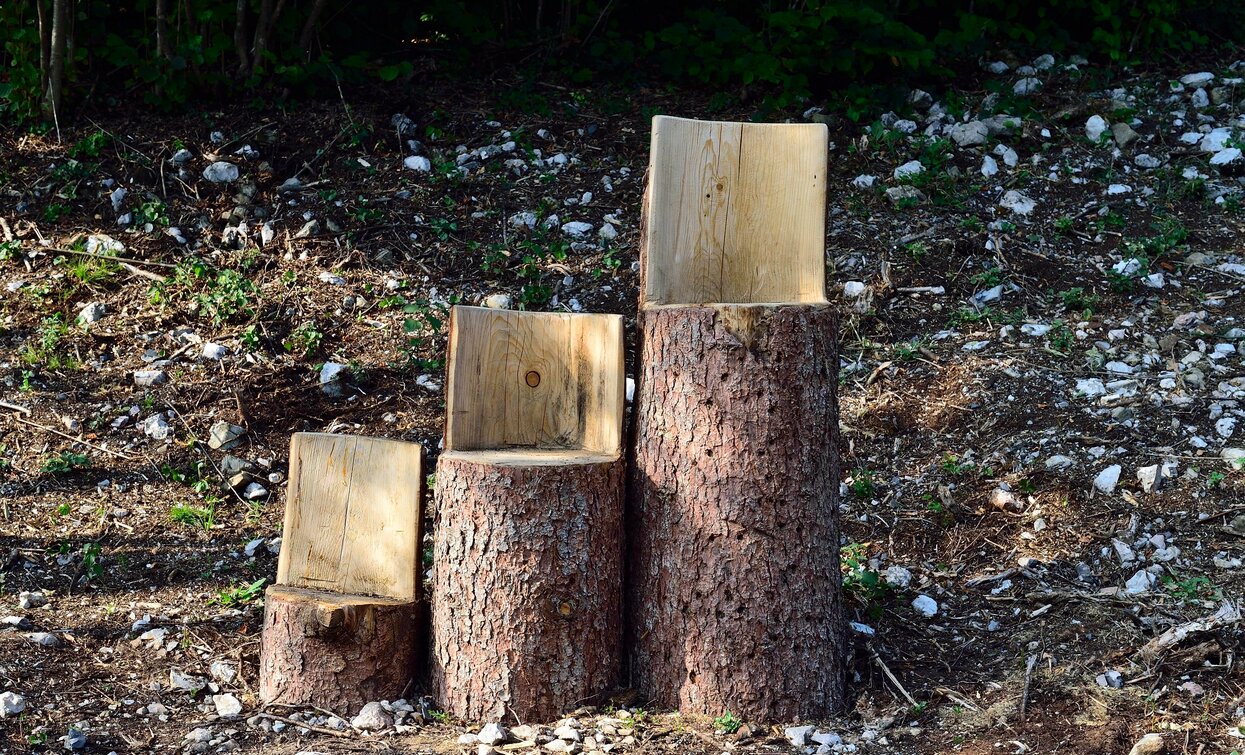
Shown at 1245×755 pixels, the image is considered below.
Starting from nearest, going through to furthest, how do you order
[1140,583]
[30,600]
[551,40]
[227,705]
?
[227,705] → [1140,583] → [30,600] → [551,40]

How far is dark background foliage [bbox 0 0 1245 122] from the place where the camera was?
5852mm

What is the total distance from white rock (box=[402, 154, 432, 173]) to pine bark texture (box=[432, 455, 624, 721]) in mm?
3291

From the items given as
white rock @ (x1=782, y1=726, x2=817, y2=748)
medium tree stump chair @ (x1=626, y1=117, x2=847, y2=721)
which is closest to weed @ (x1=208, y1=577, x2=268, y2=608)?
medium tree stump chair @ (x1=626, y1=117, x2=847, y2=721)

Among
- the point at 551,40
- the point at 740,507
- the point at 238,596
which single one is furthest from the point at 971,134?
the point at 238,596

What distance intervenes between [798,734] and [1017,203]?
353cm

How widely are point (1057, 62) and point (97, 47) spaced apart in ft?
17.3

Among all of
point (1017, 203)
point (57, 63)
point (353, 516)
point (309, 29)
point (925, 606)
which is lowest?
point (925, 606)

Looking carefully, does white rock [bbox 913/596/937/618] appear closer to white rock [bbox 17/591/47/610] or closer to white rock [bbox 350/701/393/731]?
white rock [bbox 350/701/393/731]

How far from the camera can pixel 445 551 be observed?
9.20 feet

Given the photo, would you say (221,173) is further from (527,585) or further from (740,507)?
(740,507)

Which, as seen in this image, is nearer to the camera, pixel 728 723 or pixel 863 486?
pixel 728 723

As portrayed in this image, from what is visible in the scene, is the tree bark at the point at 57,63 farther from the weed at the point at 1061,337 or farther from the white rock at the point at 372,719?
the weed at the point at 1061,337

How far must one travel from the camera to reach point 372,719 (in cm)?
283

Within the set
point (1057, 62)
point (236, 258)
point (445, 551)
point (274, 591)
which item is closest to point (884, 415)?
point (445, 551)
